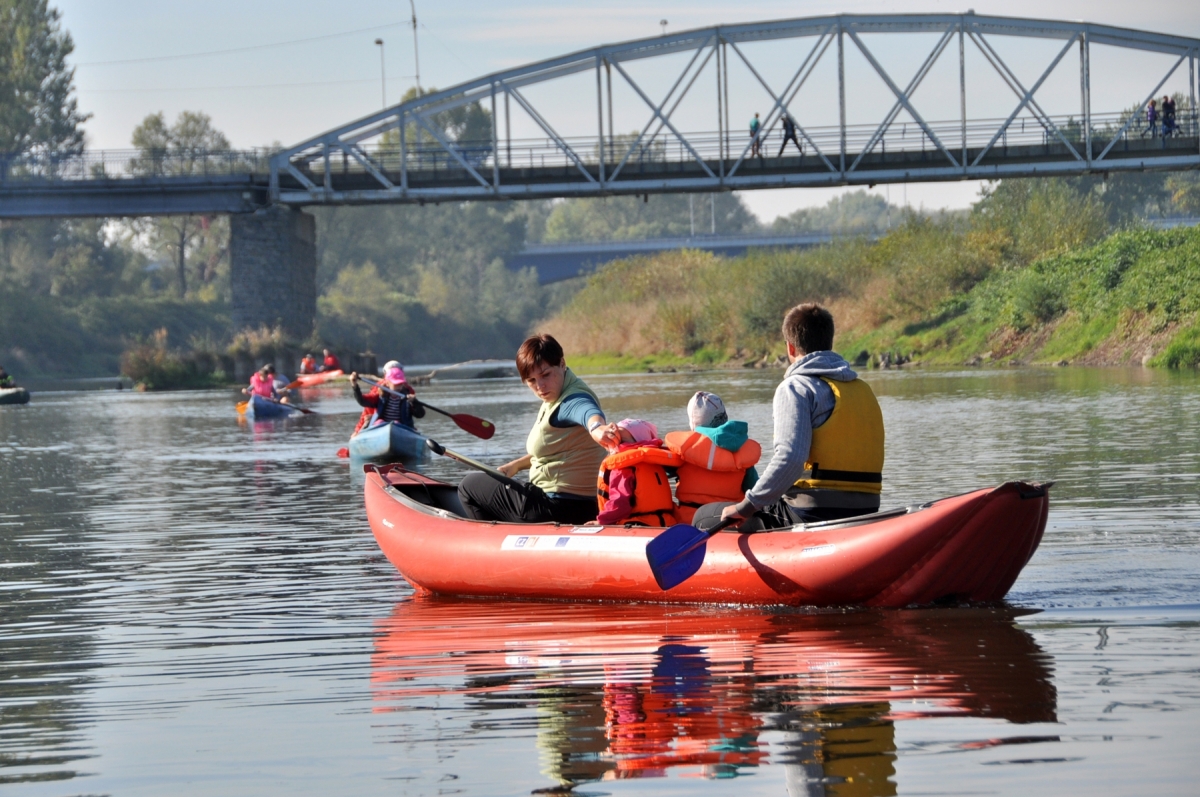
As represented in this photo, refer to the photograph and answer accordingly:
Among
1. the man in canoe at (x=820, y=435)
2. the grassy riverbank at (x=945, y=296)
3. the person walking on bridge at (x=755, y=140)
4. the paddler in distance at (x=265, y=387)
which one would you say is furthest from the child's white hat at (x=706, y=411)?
the person walking on bridge at (x=755, y=140)

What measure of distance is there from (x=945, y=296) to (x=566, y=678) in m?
40.3

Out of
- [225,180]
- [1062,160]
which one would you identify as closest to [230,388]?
[225,180]

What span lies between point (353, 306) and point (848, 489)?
76.7 meters

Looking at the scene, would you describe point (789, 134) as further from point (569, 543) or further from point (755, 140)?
point (569, 543)

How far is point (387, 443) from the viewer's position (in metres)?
17.4

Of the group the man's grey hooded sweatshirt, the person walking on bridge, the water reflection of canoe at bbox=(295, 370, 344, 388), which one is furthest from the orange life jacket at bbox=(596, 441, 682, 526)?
the person walking on bridge

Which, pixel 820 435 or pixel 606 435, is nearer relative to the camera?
pixel 820 435

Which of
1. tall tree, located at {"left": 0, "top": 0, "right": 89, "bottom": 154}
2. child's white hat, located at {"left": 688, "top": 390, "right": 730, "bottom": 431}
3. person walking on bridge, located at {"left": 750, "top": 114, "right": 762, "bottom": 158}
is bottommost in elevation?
child's white hat, located at {"left": 688, "top": 390, "right": 730, "bottom": 431}

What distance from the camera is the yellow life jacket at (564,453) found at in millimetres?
8078

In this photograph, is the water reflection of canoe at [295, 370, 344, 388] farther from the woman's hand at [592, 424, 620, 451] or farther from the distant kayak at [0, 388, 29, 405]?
the distant kayak at [0, 388, 29, 405]

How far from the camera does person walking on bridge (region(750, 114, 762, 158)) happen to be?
4847 centimetres

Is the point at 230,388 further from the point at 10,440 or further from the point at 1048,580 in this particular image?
the point at 1048,580

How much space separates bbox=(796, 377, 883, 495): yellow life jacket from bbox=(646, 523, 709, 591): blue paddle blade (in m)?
0.60

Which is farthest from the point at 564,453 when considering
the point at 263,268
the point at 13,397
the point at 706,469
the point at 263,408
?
the point at 263,268
